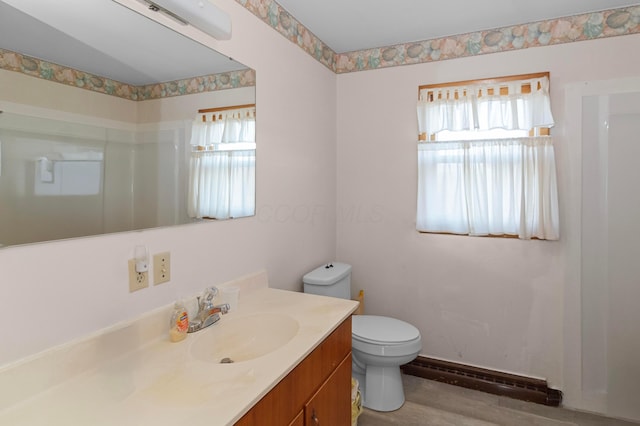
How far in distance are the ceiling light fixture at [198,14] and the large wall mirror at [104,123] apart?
106 mm

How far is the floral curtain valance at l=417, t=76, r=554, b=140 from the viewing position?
2168 mm

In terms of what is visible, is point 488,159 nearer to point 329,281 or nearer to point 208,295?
point 329,281

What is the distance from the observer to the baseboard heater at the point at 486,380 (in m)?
2.25

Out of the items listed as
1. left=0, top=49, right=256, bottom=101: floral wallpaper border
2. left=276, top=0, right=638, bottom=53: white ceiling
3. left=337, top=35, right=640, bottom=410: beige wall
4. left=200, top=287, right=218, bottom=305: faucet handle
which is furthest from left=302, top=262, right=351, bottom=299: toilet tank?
left=276, top=0, right=638, bottom=53: white ceiling

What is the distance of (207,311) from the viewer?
136cm

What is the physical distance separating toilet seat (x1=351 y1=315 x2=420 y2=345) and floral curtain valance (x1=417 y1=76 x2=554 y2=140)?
1321 millimetres

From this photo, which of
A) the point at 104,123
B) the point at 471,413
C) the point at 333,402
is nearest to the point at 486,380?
the point at 471,413

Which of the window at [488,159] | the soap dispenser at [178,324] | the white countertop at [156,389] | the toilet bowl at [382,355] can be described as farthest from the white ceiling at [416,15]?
the toilet bowl at [382,355]

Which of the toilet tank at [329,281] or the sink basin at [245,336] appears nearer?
the sink basin at [245,336]

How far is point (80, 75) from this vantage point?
41.1 inches

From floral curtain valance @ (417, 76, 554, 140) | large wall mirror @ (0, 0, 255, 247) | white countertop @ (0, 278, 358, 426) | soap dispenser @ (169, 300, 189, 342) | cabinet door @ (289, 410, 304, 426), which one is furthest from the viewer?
floral curtain valance @ (417, 76, 554, 140)

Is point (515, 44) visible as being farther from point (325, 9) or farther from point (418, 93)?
point (325, 9)

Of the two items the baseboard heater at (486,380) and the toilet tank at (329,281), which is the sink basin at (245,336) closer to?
the toilet tank at (329,281)

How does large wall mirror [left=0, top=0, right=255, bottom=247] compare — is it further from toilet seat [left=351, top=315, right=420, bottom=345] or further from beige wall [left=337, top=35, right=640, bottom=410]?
beige wall [left=337, top=35, right=640, bottom=410]
